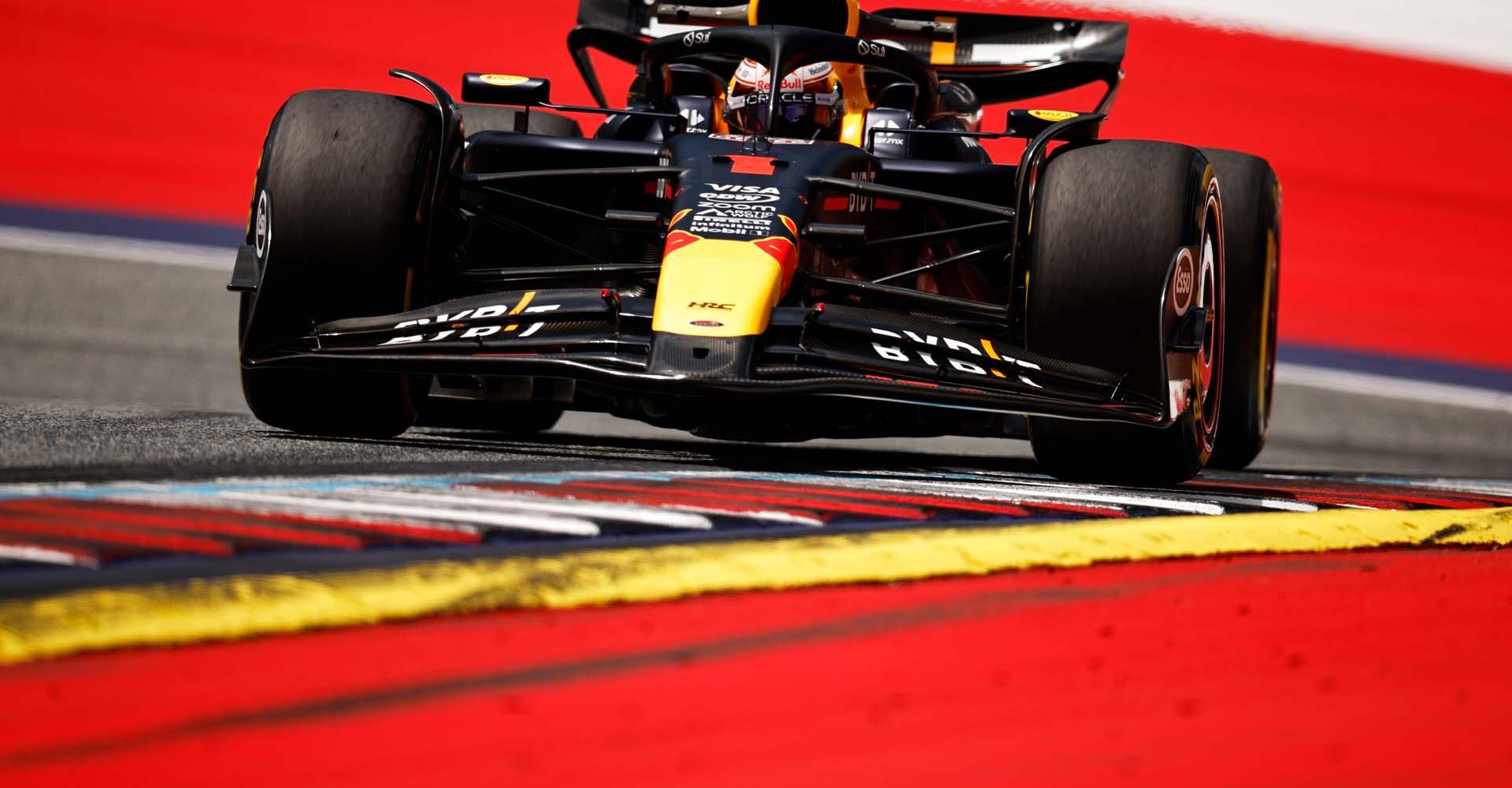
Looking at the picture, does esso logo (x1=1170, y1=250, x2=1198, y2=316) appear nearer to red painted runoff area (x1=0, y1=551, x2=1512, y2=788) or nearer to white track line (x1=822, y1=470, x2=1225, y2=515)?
white track line (x1=822, y1=470, x2=1225, y2=515)

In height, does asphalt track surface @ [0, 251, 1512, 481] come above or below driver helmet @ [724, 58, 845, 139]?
below

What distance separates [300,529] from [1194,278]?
2598 millimetres

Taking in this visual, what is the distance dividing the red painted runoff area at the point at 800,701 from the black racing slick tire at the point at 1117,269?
1749 mm

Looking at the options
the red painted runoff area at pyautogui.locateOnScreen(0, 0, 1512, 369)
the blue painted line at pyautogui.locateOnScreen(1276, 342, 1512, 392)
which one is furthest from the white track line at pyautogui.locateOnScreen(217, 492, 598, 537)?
the blue painted line at pyautogui.locateOnScreen(1276, 342, 1512, 392)

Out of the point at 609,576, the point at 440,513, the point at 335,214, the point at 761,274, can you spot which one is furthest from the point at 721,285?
the point at 609,576

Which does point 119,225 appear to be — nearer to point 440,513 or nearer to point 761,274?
point 761,274

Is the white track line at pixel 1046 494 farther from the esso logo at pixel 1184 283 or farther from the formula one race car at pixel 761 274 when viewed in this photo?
the esso logo at pixel 1184 283

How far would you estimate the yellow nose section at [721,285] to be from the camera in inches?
156

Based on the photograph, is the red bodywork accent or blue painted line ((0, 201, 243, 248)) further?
blue painted line ((0, 201, 243, 248))

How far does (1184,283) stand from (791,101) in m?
1.63

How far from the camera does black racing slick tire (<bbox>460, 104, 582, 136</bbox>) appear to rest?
7.02 meters

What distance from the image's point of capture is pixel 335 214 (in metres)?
4.36

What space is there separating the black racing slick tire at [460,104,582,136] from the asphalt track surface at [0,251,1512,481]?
1289 mm

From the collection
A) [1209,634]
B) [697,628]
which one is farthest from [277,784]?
[1209,634]
